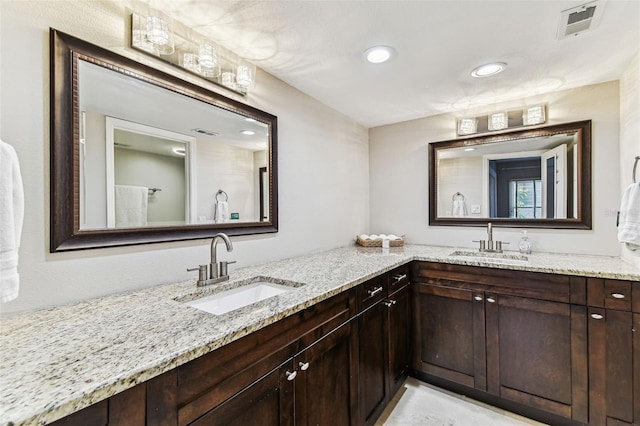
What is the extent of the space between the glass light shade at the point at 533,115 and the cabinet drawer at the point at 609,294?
1.35 m

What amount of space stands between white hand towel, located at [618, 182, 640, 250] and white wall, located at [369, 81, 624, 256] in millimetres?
518

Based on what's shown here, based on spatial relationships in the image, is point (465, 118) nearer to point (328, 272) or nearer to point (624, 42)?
point (624, 42)

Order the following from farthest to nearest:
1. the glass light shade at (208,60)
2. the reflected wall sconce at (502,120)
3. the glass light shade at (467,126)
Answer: the glass light shade at (467,126), the reflected wall sconce at (502,120), the glass light shade at (208,60)

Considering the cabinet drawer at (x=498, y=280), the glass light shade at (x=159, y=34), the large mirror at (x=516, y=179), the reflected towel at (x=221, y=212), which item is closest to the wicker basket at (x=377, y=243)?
the large mirror at (x=516, y=179)

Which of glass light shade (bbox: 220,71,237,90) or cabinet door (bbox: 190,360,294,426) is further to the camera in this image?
glass light shade (bbox: 220,71,237,90)

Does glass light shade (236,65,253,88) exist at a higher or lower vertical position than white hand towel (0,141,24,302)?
higher

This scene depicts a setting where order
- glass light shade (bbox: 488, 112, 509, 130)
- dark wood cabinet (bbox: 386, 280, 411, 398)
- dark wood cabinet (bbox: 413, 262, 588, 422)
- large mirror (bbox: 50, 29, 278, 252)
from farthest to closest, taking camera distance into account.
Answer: glass light shade (bbox: 488, 112, 509, 130) < dark wood cabinet (bbox: 386, 280, 411, 398) < dark wood cabinet (bbox: 413, 262, 588, 422) < large mirror (bbox: 50, 29, 278, 252)

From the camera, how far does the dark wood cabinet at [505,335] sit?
5.59ft

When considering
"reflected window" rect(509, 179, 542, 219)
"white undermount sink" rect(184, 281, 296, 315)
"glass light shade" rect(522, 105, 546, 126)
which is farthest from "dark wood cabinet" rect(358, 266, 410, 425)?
"glass light shade" rect(522, 105, 546, 126)

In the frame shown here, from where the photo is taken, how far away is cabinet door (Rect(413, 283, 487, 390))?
1955 millimetres

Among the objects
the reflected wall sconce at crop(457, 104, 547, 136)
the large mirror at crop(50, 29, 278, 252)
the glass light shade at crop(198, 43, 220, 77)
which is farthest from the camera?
the reflected wall sconce at crop(457, 104, 547, 136)

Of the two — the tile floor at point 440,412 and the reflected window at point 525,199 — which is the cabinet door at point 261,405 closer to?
the tile floor at point 440,412

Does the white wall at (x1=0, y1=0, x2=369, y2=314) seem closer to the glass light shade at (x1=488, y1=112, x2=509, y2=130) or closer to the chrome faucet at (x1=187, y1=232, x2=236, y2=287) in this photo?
the chrome faucet at (x1=187, y1=232, x2=236, y2=287)

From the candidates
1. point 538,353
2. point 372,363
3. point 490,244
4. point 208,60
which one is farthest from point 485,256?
point 208,60
